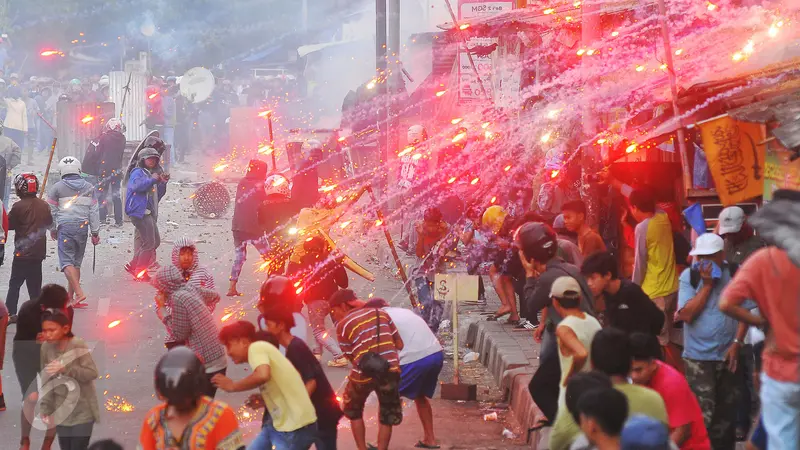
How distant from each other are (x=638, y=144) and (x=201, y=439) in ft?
23.4

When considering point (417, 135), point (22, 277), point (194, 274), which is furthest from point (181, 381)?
point (417, 135)

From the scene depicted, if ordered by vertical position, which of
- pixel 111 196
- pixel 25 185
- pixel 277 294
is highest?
pixel 277 294

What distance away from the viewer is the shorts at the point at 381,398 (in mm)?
7699

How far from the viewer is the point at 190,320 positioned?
7.92m

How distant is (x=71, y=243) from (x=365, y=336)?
22.0 ft

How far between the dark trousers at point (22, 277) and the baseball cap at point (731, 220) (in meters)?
7.32

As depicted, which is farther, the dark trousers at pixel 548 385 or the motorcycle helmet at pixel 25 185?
the motorcycle helmet at pixel 25 185

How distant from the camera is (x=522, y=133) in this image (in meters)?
18.1

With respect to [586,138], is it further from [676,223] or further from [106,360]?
[106,360]

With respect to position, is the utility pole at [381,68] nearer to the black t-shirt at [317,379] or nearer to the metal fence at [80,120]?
the metal fence at [80,120]

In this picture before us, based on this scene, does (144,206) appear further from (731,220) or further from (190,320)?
(731,220)

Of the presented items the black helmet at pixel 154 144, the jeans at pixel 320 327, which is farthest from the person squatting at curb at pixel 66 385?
the black helmet at pixel 154 144

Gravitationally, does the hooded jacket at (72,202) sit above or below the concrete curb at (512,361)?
above

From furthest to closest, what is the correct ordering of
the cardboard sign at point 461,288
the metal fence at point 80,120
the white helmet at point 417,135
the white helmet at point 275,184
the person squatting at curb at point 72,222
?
the metal fence at point 80,120
the white helmet at point 417,135
the white helmet at point 275,184
the person squatting at curb at point 72,222
the cardboard sign at point 461,288
